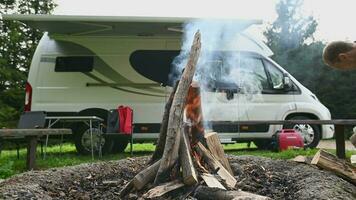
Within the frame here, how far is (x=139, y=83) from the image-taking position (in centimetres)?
982

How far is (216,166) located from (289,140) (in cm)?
531

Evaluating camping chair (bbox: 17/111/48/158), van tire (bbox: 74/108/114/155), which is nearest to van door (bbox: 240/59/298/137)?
van tire (bbox: 74/108/114/155)

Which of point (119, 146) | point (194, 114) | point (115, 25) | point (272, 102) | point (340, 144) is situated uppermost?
point (115, 25)

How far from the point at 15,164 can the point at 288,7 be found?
109 ft

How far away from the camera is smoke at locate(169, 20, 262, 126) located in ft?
30.8

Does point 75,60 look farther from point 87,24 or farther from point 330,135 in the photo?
point 330,135

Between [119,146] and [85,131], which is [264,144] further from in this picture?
[85,131]

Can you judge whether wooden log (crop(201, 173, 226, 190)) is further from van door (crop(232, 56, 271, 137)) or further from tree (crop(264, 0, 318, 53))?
tree (crop(264, 0, 318, 53))

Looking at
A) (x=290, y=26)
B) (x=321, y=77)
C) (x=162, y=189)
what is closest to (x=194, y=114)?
(x=162, y=189)

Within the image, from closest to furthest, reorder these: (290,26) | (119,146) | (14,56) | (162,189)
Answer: (162,189)
(119,146)
(14,56)
(290,26)

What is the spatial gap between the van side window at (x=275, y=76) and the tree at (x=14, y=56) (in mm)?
10539

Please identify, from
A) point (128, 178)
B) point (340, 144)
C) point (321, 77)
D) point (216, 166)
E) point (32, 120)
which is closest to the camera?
point (216, 166)

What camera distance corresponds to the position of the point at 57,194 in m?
3.69

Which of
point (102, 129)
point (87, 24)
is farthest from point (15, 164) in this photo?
point (87, 24)
